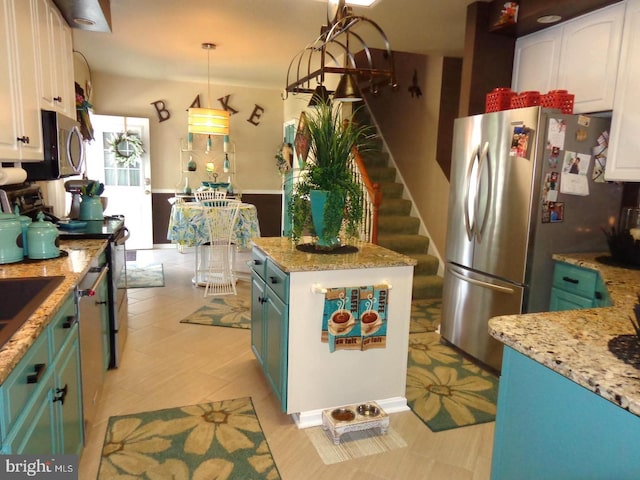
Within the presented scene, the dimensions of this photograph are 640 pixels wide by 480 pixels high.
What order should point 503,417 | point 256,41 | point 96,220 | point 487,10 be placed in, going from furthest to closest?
point 256,41
point 487,10
point 96,220
point 503,417

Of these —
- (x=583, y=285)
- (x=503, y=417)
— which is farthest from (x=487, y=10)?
(x=503, y=417)

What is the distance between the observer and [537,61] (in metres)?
3.32

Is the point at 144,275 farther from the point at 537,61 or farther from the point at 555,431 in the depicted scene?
the point at 555,431

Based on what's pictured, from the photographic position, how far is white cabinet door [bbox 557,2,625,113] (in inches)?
108

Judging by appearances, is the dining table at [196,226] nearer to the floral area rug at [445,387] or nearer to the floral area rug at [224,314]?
the floral area rug at [224,314]

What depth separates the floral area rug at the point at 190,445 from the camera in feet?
6.71

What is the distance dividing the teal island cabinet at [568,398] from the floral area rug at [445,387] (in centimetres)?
121

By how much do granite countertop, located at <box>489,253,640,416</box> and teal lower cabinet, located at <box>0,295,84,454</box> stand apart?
135 centimetres

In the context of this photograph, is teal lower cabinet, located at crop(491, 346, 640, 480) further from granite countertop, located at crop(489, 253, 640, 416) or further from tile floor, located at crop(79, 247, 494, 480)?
tile floor, located at crop(79, 247, 494, 480)

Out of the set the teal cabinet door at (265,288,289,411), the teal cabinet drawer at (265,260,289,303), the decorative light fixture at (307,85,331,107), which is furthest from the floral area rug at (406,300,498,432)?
the decorative light fixture at (307,85,331,107)

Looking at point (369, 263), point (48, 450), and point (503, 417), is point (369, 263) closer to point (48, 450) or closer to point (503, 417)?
point (503, 417)

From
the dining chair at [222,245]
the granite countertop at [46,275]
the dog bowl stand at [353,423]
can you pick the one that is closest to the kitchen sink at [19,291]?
the granite countertop at [46,275]

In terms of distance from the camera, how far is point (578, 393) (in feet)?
3.65

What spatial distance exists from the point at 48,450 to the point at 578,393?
159 centimetres
